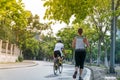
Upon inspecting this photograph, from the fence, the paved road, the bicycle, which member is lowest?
the paved road

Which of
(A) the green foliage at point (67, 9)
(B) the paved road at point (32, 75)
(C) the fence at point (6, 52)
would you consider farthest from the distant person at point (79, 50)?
(C) the fence at point (6, 52)

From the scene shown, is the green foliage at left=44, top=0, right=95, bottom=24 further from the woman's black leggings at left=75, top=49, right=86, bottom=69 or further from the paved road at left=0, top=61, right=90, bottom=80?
the paved road at left=0, top=61, right=90, bottom=80

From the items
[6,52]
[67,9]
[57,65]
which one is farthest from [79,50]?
[6,52]

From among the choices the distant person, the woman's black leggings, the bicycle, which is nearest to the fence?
the bicycle

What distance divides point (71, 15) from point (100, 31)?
30.0m

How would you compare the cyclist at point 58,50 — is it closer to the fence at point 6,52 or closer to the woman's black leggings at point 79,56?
the woman's black leggings at point 79,56

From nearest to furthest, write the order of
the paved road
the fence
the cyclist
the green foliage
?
1. the green foliage
2. the paved road
3. the cyclist
4. the fence

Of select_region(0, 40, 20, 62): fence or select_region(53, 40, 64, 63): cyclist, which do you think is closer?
select_region(53, 40, 64, 63): cyclist

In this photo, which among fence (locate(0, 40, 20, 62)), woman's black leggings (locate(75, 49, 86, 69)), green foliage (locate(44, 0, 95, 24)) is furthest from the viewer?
fence (locate(0, 40, 20, 62))

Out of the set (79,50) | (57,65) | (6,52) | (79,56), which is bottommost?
(57,65)

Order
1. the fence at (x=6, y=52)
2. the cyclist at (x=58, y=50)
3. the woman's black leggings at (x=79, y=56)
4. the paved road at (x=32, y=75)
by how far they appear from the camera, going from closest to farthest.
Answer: the woman's black leggings at (x=79, y=56), the paved road at (x=32, y=75), the cyclist at (x=58, y=50), the fence at (x=6, y=52)

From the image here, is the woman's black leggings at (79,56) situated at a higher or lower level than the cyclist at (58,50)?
lower

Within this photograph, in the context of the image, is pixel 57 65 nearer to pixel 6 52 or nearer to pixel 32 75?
pixel 32 75

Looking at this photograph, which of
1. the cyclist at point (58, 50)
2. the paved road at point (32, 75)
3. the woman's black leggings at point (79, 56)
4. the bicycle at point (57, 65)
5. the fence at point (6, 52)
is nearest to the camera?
the woman's black leggings at point (79, 56)
